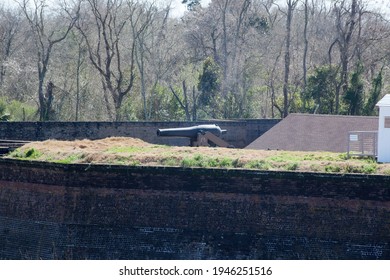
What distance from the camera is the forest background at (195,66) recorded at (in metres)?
45.8

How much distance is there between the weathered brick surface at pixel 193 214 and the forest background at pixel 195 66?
77.4 ft

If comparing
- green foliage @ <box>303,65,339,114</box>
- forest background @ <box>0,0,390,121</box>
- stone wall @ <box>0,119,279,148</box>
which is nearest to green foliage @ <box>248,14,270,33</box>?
forest background @ <box>0,0,390,121</box>

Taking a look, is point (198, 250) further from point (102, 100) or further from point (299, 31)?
point (299, 31)

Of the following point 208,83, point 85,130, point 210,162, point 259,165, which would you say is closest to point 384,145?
point 259,165

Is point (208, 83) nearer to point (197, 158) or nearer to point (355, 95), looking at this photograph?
point (355, 95)

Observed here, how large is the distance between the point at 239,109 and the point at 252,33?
25.7 ft

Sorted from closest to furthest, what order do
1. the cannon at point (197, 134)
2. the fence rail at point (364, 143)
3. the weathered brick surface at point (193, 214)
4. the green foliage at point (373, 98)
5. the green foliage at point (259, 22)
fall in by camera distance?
the weathered brick surface at point (193, 214)
the fence rail at point (364, 143)
the cannon at point (197, 134)
the green foliage at point (373, 98)
the green foliage at point (259, 22)

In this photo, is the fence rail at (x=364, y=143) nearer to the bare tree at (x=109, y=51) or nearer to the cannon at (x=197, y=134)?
the cannon at (x=197, y=134)

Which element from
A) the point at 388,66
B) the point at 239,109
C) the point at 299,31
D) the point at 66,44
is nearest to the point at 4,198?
the point at 239,109

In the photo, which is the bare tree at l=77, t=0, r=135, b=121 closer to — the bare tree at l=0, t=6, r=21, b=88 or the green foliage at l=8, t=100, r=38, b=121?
the green foliage at l=8, t=100, r=38, b=121

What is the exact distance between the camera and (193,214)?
63.8 feet

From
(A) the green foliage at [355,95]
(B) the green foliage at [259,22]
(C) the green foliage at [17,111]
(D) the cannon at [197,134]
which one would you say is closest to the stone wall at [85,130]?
(D) the cannon at [197,134]

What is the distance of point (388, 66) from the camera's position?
50.5 m

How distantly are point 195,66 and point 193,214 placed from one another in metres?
35.1
